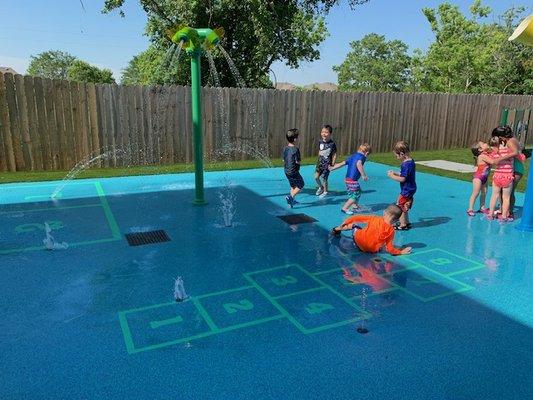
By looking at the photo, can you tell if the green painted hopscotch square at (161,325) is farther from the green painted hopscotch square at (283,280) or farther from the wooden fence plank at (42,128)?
the wooden fence plank at (42,128)

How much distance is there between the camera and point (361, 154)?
670cm

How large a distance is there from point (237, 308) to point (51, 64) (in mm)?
96644

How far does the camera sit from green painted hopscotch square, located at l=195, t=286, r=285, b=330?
3.72 m

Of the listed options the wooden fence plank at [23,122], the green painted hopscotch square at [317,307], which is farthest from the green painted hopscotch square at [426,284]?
the wooden fence plank at [23,122]

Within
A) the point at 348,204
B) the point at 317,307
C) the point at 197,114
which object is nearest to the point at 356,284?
the point at 317,307

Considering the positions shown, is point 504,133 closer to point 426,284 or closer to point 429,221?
point 429,221

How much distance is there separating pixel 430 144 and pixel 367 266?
12.8 m

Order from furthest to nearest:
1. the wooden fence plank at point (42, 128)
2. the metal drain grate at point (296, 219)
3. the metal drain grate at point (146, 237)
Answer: the wooden fence plank at point (42, 128)
the metal drain grate at point (296, 219)
the metal drain grate at point (146, 237)

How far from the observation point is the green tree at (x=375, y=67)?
256 feet

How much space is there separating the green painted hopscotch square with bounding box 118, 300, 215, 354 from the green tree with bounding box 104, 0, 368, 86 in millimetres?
18396

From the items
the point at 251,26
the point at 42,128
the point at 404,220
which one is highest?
the point at 251,26

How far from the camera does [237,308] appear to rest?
3.95 metres

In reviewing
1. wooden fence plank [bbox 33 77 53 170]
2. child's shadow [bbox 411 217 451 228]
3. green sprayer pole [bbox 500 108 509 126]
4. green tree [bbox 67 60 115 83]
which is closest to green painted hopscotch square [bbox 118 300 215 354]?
child's shadow [bbox 411 217 451 228]

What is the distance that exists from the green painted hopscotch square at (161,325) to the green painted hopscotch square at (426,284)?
7.09ft
